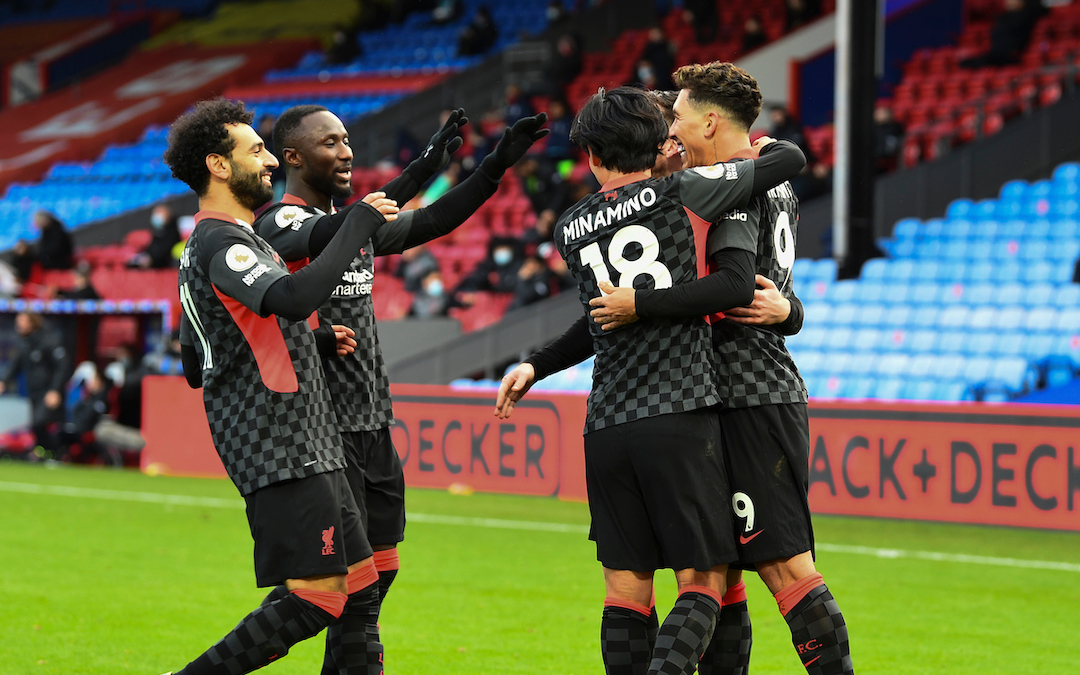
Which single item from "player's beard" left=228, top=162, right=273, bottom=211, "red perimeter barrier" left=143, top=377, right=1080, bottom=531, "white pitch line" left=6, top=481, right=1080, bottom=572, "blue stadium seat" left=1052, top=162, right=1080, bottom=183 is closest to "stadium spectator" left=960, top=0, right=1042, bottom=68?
"blue stadium seat" left=1052, top=162, right=1080, bottom=183

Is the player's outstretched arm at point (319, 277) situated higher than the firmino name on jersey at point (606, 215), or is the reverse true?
the firmino name on jersey at point (606, 215)

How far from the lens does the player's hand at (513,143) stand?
157 inches

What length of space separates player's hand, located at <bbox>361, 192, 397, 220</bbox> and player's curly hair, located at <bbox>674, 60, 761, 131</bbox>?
941 mm

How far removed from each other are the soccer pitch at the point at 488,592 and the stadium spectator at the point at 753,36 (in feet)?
35.0

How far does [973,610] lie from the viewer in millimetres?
6691

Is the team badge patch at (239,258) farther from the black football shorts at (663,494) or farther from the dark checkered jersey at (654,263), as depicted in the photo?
the black football shorts at (663,494)

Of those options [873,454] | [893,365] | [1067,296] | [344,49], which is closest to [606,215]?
[873,454]

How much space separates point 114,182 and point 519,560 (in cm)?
1896

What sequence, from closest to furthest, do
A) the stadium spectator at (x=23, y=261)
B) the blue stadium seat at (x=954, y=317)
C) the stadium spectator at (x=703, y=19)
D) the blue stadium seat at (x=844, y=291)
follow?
the blue stadium seat at (x=954, y=317) → the blue stadium seat at (x=844, y=291) → the stadium spectator at (x=23, y=261) → the stadium spectator at (x=703, y=19)

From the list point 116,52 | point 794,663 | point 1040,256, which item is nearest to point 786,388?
point 794,663

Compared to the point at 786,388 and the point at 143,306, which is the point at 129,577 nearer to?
the point at 786,388

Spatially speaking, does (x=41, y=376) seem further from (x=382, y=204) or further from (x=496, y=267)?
(x=382, y=204)

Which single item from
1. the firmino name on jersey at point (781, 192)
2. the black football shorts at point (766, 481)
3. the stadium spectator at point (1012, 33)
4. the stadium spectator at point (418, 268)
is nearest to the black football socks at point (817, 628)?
the black football shorts at point (766, 481)

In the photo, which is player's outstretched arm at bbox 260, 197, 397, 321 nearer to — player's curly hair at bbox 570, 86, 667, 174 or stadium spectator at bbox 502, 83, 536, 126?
player's curly hair at bbox 570, 86, 667, 174
